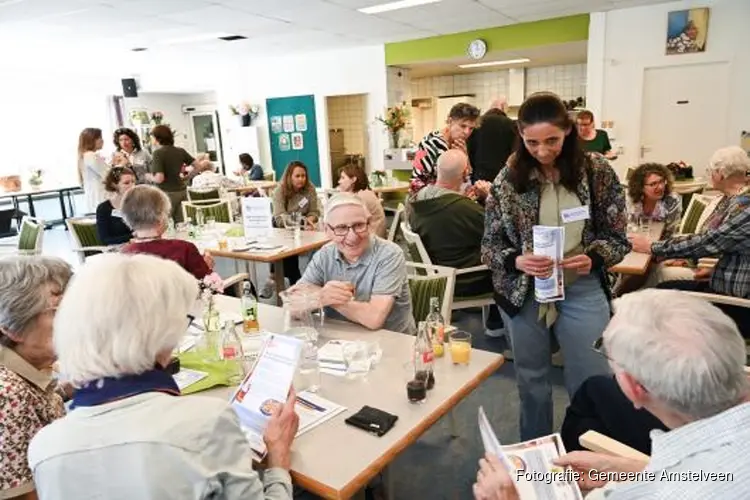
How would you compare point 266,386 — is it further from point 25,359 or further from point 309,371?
point 25,359

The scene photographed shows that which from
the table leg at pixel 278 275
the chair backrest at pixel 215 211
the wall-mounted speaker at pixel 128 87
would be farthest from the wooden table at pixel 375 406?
the wall-mounted speaker at pixel 128 87

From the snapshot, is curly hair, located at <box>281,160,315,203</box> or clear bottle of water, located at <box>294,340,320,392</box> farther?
curly hair, located at <box>281,160,315,203</box>

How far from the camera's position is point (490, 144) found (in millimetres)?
4020

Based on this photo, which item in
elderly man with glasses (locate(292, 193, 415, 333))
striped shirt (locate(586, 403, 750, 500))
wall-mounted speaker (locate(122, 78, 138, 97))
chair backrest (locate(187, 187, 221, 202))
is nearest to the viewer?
striped shirt (locate(586, 403, 750, 500))

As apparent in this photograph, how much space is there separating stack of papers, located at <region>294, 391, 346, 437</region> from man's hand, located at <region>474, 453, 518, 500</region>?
44 cm

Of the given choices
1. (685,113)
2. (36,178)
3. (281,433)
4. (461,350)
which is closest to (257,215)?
(461,350)

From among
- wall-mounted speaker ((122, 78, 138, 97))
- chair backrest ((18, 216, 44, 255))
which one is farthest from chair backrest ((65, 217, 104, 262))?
wall-mounted speaker ((122, 78, 138, 97))

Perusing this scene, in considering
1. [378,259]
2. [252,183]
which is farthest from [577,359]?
[252,183]

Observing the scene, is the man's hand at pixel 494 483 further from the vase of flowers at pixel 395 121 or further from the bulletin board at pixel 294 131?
the bulletin board at pixel 294 131

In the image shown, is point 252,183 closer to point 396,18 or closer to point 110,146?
point 396,18

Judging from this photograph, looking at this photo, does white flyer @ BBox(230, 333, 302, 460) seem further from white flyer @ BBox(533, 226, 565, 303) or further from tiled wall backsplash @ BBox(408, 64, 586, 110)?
tiled wall backsplash @ BBox(408, 64, 586, 110)

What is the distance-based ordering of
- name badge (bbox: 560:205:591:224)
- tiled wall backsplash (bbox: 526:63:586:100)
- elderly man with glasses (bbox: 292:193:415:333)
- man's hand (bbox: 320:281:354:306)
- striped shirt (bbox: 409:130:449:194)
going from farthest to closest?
tiled wall backsplash (bbox: 526:63:586:100)
striped shirt (bbox: 409:130:449:194)
elderly man with glasses (bbox: 292:193:415:333)
man's hand (bbox: 320:281:354:306)
name badge (bbox: 560:205:591:224)

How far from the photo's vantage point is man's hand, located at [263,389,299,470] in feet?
3.97

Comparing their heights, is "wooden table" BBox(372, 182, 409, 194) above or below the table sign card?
below
